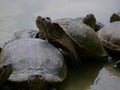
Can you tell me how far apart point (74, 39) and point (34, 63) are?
33.7 inches

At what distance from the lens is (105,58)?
14.2 ft

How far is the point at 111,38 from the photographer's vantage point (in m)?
4.43

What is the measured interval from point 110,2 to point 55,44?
3841 millimetres

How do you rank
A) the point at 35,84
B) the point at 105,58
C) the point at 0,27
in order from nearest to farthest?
the point at 35,84, the point at 105,58, the point at 0,27

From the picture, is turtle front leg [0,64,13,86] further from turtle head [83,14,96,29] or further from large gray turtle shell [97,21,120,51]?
turtle head [83,14,96,29]

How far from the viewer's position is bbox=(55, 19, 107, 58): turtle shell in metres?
4.05

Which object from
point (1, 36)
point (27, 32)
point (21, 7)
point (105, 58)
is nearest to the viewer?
point (105, 58)

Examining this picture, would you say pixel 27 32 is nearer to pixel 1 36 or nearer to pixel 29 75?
pixel 1 36

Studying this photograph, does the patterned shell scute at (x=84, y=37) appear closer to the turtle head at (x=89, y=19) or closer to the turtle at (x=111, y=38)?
the turtle at (x=111, y=38)

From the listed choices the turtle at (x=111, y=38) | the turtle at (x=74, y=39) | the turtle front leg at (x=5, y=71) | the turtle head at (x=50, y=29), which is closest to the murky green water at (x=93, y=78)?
the turtle at (x=74, y=39)

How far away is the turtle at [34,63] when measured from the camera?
3121mm

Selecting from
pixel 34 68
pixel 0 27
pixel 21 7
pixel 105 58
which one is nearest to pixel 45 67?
pixel 34 68

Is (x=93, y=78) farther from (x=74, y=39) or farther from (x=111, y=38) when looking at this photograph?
(x=111, y=38)

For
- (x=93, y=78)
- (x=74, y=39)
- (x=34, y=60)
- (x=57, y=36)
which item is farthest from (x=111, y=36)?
(x=34, y=60)
